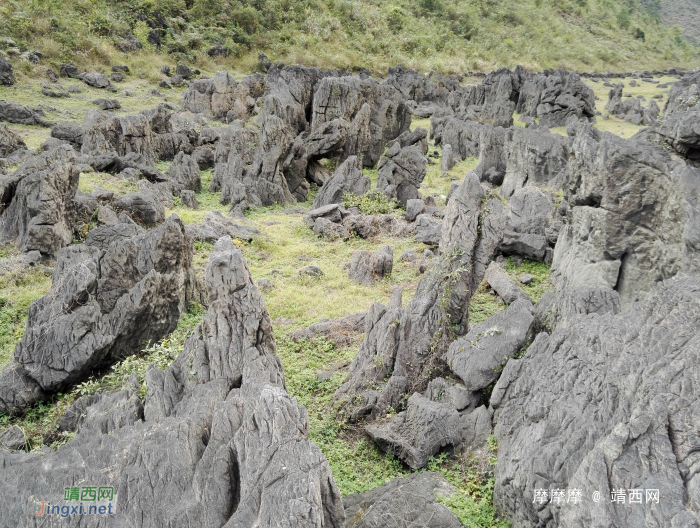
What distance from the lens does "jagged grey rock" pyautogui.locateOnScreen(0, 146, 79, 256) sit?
12641 millimetres

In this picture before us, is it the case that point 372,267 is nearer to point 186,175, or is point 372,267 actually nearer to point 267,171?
point 267,171

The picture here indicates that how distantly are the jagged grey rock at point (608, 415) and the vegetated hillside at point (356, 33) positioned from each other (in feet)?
121

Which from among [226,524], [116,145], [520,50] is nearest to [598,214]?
[226,524]

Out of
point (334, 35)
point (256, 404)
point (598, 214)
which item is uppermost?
point (334, 35)

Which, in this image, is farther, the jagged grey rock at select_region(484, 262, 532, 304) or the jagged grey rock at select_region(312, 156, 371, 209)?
the jagged grey rock at select_region(312, 156, 371, 209)

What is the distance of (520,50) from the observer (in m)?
59.5

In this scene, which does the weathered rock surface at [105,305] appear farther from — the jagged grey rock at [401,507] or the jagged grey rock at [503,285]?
the jagged grey rock at [503,285]

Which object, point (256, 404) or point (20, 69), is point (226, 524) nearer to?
point (256, 404)

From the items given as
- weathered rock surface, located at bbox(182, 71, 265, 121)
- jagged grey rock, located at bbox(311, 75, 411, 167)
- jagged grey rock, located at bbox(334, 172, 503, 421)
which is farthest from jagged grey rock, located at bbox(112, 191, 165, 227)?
weathered rock surface, located at bbox(182, 71, 265, 121)

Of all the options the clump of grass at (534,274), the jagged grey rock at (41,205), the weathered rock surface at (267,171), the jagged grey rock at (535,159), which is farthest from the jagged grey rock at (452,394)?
the weathered rock surface at (267,171)

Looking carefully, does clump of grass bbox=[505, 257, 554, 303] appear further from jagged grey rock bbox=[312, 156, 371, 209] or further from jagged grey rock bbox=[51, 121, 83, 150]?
jagged grey rock bbox=[51, 121, 83, 150]

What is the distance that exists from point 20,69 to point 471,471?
112 feet

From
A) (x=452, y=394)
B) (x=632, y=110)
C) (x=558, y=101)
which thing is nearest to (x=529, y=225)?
(x=452, y=394)

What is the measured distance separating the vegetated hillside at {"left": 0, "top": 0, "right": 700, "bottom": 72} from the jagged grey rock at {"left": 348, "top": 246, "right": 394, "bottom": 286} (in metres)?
30.2
